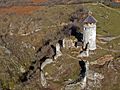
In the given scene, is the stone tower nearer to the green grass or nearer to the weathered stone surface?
the weathered stone surface

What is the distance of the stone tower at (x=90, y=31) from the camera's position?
48.7 m

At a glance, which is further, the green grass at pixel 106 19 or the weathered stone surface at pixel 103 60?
the green grass at pixel 106 19

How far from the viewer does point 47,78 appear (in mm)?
46062

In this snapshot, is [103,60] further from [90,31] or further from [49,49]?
[49,49]

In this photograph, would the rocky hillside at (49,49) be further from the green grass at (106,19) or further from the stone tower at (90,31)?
the stone tower at (90,31)

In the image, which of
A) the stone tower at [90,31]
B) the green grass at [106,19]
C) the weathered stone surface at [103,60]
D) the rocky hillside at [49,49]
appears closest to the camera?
the rocky hillside at [49,49]

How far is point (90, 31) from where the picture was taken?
161 ft

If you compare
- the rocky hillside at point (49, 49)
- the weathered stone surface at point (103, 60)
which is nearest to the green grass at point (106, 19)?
the rocky hillside at point (49, 49)

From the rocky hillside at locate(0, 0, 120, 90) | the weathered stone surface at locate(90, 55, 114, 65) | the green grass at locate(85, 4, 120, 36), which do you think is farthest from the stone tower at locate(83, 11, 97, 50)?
the green grass at locate(85, 4, 120, 36)

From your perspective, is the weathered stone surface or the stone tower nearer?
the weathered stone surface

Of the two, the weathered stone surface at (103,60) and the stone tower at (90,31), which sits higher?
the stone tower at (90,31)

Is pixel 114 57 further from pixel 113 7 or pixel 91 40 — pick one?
pixel 113 7

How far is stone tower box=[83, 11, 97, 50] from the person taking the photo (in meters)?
48.7

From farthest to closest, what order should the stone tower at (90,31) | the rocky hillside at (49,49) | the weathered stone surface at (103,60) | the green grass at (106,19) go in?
the green grass at (106,19) < the stone tower at (90,31) < the weathered stone surface at (103,60) < the rocky hillside at (49,49)
